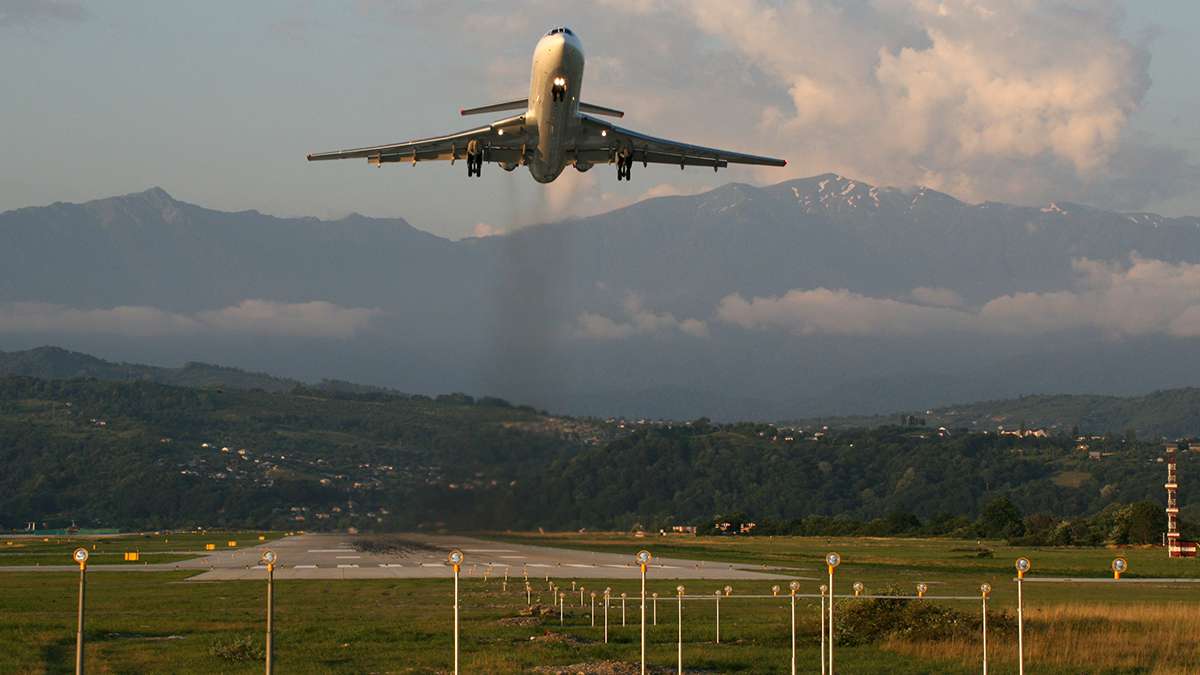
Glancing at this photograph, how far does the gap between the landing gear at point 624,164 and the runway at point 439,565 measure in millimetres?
21488

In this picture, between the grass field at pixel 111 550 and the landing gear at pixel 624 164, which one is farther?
the grass field at pixel 111 550

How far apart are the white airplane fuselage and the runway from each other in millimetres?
22188

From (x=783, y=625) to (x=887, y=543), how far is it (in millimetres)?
97279

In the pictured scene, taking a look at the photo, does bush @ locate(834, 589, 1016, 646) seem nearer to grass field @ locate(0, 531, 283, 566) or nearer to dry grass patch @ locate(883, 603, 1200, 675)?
dry grass patch @ locate(883, 603, 1200, 675)

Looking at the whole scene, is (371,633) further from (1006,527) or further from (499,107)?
(1006,527)

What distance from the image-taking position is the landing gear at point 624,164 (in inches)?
2913

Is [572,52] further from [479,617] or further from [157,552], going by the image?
[157,552]

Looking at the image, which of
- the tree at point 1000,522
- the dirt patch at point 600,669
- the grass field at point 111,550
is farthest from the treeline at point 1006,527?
the dirt patch at point 600,669

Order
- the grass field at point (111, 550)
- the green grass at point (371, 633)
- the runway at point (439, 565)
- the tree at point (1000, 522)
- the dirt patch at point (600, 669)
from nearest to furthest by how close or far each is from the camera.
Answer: the dirt patch at point (600, 669), the green grass at point (371, 633), the runway at point (439, 565), the grass field at point (111, 550), the tree at point (1000, 522)

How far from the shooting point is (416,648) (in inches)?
2202

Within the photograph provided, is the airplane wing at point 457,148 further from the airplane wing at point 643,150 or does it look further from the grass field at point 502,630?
the grass field at point 502,630

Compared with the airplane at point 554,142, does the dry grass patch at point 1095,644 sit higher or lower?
lower

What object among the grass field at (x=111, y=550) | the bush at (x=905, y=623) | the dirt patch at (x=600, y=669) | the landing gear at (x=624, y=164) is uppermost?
the landing gear at (x=624, y=164)

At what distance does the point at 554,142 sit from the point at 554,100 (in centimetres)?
409
